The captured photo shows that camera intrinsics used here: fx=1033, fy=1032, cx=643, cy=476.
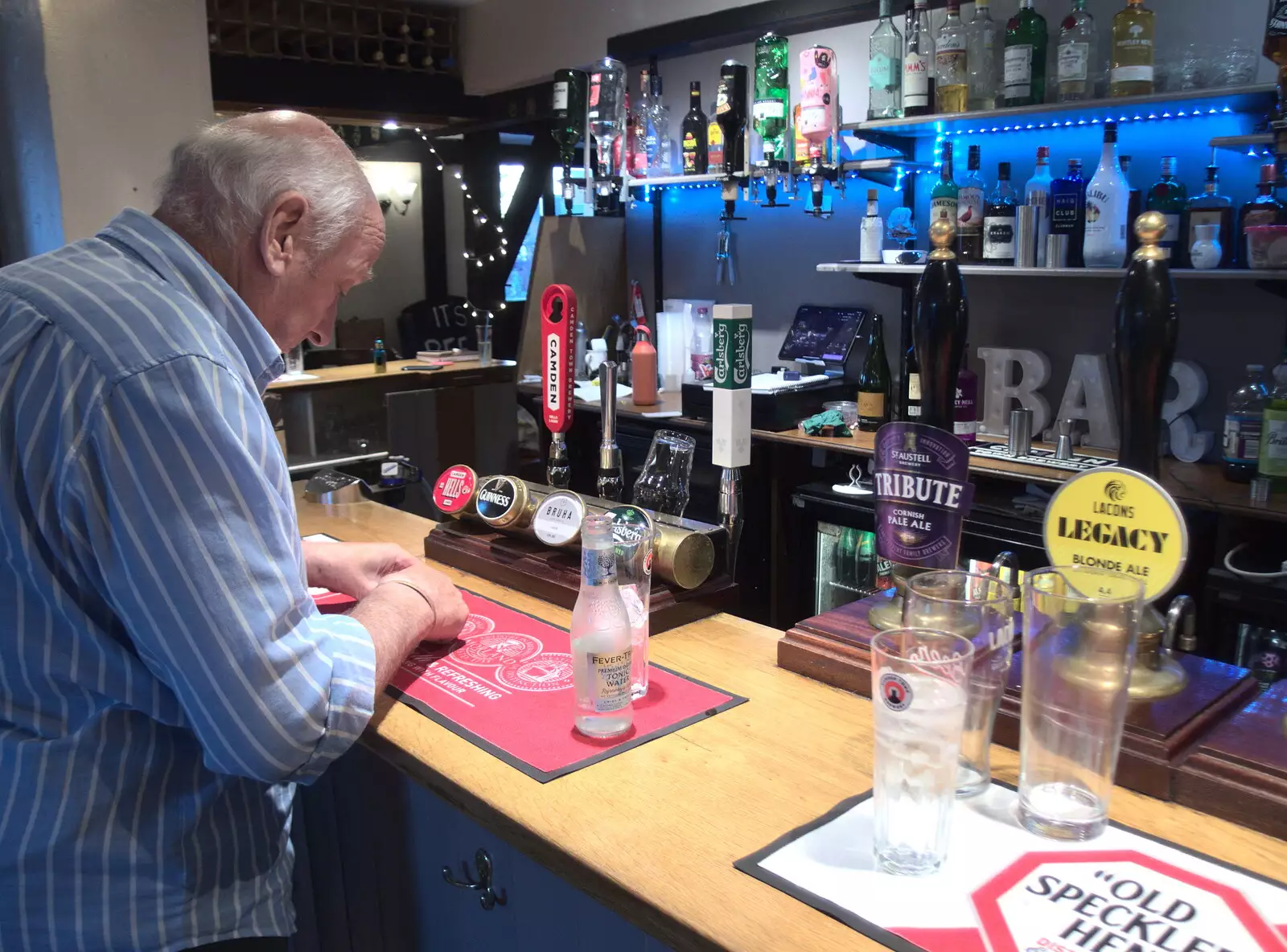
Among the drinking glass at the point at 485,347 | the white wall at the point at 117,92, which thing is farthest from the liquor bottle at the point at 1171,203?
the white wall at the point at 117,92

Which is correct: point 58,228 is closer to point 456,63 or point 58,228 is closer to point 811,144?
point 456,63

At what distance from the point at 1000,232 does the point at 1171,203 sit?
0.48 metres

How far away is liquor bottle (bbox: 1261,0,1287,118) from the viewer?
261 cm

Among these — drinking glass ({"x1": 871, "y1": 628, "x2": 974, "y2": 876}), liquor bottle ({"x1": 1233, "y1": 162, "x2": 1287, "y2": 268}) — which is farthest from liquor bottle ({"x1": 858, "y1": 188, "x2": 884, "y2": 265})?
drinking glass ({"x1": 871, "y1": 628, "x2": 974, "y2": 876})

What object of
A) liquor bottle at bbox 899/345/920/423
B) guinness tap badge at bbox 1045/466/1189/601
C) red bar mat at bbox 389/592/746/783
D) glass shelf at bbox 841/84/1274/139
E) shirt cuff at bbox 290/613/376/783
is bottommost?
red bar mat at bbox 389/592/746/783

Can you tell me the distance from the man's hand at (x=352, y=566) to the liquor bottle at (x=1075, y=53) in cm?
242

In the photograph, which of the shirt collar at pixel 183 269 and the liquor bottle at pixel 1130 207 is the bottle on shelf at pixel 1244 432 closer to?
the liquor bottle at pixel 1130 207

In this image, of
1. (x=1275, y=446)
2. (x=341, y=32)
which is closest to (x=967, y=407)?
(x=1275, y=446)

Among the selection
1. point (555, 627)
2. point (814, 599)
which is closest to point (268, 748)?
point (555, 627)

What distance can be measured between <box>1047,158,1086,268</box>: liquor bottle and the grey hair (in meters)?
2.53

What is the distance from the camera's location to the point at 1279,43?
268 centimetres

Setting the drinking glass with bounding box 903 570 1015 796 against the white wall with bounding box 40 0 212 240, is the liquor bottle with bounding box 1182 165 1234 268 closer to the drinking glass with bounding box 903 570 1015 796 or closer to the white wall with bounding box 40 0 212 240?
the drinking glass with bounding box 903 570 1015 796

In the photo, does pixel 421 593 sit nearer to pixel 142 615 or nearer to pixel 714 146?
pixel 142 615

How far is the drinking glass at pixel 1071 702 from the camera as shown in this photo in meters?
0.95
